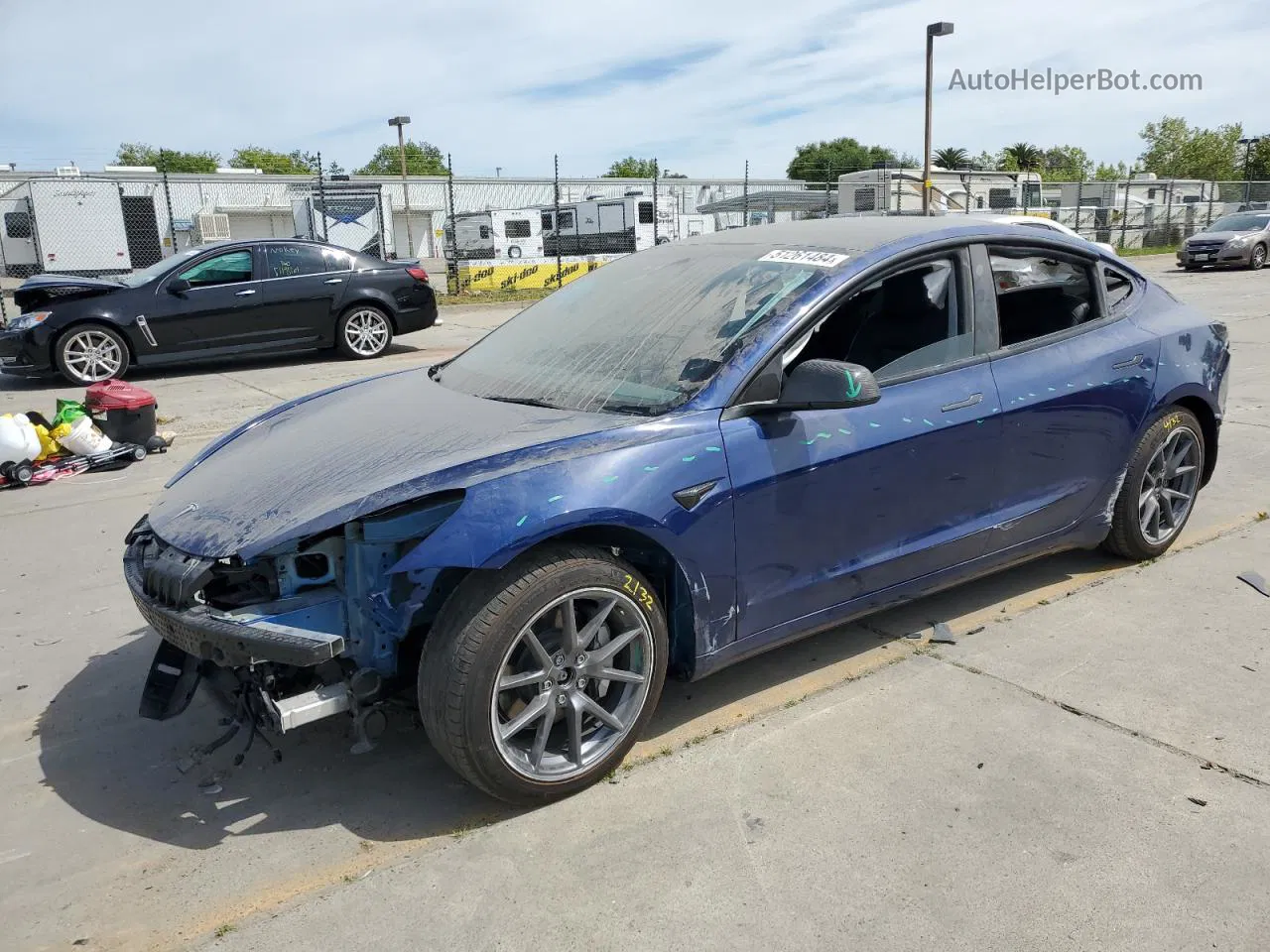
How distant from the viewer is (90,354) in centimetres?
1052

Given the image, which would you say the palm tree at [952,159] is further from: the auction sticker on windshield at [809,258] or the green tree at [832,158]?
the auction sticker on windshield at [809,258]

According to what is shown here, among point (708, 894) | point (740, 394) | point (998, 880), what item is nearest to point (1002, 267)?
point (740, 394)

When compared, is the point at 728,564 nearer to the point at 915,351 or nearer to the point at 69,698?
the point at 915,351

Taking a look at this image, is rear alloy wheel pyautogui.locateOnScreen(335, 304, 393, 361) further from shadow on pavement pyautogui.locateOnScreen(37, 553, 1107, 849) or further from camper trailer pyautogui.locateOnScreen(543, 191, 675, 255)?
camper trailer pyautogui.locateOnScreen(543, 191, 675, 255)

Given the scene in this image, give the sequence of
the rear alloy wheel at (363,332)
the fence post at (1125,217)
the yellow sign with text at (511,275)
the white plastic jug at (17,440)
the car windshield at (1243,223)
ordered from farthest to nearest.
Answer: the fence post at (1125,217), the car windshield at (1243,223), the yellow sign with text at (511,275), the rear alloy wheel at (363,332), the white plastic jug at (17,440)

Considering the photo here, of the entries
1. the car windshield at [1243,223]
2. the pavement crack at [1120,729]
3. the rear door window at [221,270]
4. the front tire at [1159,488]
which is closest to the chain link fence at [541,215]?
the car windshield at [1243,223]

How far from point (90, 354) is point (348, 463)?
899 centimetres

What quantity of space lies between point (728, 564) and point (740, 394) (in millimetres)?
529

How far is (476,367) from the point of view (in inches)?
158

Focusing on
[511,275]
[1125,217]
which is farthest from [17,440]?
[1125,217]

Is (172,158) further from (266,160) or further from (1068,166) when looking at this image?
(1068,166)

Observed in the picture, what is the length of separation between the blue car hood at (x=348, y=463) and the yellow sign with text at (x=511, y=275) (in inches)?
757

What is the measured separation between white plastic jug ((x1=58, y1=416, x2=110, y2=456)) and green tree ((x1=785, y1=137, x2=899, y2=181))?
96.4 meters

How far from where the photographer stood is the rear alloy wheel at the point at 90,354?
34.0 ft
